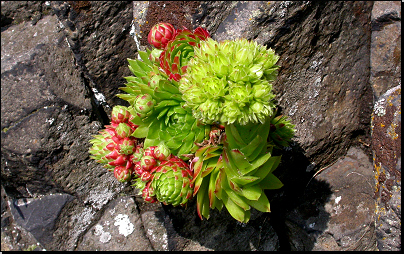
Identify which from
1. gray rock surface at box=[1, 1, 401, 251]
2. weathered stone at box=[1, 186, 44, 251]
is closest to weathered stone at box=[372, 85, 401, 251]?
gray rock surface at box=[1, 1, 401, 251]

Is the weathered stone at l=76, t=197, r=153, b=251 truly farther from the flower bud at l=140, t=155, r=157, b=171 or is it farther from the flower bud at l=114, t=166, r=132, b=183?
the flower bud at l=140, t=155, r=157, b=171

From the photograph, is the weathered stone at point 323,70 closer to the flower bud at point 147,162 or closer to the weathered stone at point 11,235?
the flower bud at point 147,162

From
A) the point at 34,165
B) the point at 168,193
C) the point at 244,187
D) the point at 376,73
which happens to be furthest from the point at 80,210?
the point at 376,73

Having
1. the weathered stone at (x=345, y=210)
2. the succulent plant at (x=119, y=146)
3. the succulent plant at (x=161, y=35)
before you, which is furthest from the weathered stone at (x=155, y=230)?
the succulent plant at (x=161, y=35)

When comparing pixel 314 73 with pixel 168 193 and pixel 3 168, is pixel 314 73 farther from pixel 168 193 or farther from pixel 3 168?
pixel 3 168

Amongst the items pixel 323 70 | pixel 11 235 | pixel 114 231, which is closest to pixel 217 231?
pixel 114 231

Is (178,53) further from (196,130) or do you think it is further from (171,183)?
(171,183)

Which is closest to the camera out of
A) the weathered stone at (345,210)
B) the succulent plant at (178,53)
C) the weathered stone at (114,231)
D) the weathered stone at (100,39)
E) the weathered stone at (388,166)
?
the succulent plant at (178,53)
